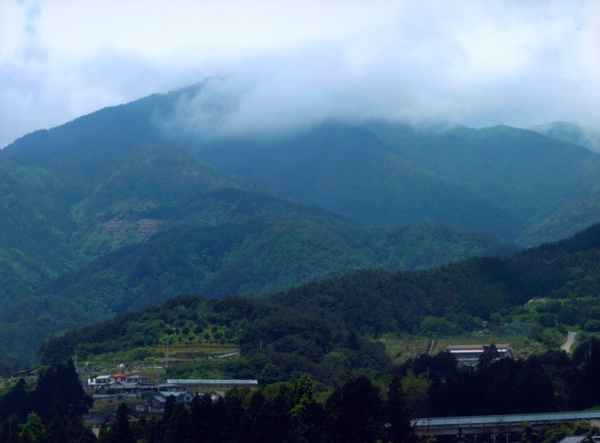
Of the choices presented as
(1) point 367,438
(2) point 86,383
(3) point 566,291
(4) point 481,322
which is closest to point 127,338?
(2) point 86,383

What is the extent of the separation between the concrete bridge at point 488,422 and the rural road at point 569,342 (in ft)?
118

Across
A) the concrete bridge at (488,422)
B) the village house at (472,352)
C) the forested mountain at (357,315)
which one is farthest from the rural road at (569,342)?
the concrete bridge at (488,422)

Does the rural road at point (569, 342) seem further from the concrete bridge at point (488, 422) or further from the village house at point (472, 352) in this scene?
the concrete bridge at point (488, 422)

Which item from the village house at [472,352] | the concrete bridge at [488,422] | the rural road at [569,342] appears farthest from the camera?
the rural road at [569,342]

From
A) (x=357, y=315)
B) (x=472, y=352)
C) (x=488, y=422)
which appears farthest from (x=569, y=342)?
(x=488, y=422)

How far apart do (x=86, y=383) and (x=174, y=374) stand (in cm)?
674

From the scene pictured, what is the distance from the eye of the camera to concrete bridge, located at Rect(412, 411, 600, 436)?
72.3 metres

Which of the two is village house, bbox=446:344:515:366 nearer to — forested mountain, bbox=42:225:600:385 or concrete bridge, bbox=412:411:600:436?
forested mountain, bbox=42:225:600:385

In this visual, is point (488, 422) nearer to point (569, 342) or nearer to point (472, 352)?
point (472, 352)

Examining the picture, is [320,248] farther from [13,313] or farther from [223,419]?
[223,419]

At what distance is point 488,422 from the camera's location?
241 feet

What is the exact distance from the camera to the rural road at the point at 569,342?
4321 inches

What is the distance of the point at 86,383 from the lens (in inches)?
4028

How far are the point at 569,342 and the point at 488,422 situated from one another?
1645 inches
